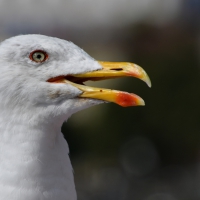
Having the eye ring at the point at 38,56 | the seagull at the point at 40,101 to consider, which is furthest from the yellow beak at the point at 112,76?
the eye ring at the point at 38,56

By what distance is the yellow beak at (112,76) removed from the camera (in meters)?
2.48

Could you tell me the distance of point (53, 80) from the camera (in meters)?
2.51

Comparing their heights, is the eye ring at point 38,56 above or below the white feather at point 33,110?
above

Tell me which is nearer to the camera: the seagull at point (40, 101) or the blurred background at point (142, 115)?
the seagull at point (40, 101)

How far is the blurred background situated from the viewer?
914 cm

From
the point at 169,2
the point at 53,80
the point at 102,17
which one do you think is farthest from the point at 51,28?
the point at 53,80

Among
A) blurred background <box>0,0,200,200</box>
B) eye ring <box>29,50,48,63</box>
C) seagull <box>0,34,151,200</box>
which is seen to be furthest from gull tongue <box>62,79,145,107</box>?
blurred background <box>0,0,200,200</box>

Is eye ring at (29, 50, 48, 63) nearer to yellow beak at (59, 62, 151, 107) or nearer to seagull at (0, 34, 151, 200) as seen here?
seagull at (0, 34, 151, 200)

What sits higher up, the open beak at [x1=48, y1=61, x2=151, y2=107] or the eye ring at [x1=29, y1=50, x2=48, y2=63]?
the eye ring at [x1=29, y1=50, x2=48, y2=63]

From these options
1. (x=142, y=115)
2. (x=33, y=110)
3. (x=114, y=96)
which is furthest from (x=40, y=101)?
(x=142, y=115)

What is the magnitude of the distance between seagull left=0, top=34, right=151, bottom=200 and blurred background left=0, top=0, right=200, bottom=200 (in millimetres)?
5847

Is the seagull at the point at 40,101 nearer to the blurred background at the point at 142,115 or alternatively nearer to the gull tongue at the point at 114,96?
the gull tongue at the point at 114,96

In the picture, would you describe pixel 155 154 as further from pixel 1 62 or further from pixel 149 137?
pixel 1 62

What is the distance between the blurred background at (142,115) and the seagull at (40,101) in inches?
230
